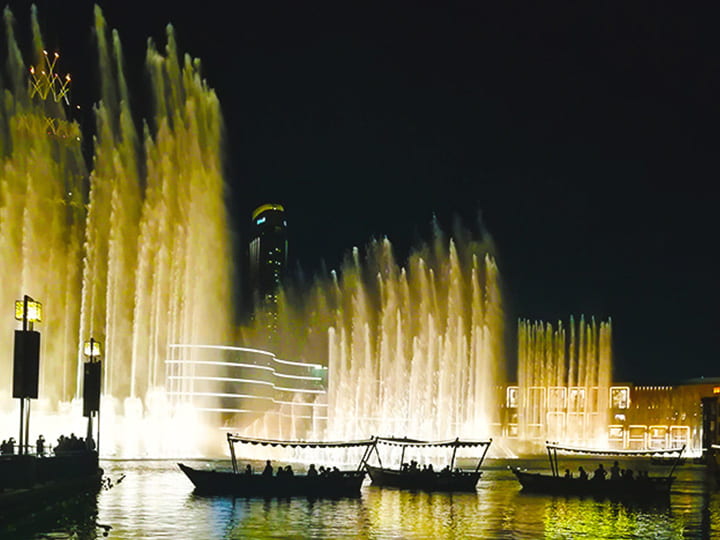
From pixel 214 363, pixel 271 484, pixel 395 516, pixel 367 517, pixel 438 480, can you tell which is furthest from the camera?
pixel 214 363

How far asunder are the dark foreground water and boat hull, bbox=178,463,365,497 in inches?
31.0

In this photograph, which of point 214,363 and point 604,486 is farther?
point 214,363

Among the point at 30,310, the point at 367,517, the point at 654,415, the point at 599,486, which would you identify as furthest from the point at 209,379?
the point at 654,415

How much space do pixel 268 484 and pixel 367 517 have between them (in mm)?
8514

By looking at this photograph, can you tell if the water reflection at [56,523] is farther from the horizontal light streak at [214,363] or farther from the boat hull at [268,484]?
the horizontal light streak at [214,363]

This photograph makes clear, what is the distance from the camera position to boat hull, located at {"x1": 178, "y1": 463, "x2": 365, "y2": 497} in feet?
145

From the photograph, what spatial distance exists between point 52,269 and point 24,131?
10844mm

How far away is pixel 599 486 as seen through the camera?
165 feet

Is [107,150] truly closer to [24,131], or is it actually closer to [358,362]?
[24,131]

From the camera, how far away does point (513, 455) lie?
108 metres

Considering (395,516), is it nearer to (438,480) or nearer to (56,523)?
(56,523)

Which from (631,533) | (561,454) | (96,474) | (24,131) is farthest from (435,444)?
(561,454)

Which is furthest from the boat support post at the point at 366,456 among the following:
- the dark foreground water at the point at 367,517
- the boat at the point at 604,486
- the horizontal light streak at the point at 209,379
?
the horizontal light streak at the point at 209,379

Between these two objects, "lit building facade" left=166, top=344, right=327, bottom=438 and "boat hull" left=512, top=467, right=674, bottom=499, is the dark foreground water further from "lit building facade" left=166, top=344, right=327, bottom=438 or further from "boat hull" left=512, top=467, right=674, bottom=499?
"lit building facade" left=166, top=344, right=327, bottom=438
